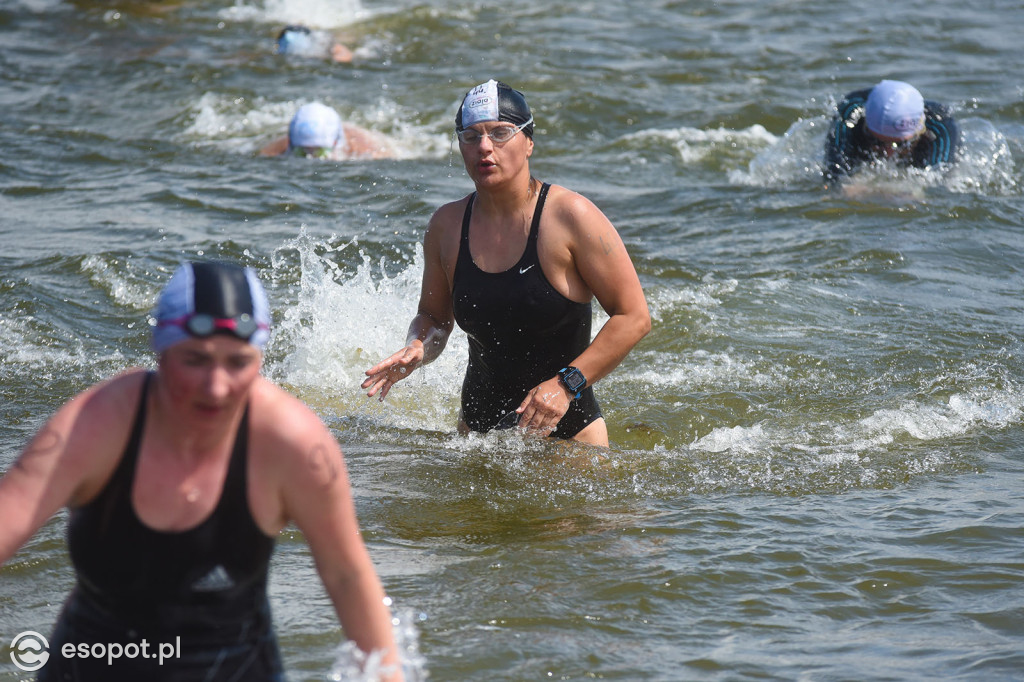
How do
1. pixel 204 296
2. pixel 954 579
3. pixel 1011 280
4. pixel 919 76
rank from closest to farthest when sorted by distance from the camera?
pixel 204 296 < pixel 954 579 < pixel 1011 280 < pixel 919 76

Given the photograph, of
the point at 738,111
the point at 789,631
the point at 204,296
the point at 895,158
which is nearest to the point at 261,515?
the point at 204,296

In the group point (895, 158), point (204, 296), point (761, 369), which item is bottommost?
point (761, 369)

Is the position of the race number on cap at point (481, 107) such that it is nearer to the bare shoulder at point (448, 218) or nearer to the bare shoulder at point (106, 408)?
the bare shoulder at point (448, 218)

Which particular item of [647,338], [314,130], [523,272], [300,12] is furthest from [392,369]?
[300,12]

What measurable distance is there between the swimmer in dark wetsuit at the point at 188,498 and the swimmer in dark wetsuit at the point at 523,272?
7.41ft

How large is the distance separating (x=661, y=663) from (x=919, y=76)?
1447 centimetres

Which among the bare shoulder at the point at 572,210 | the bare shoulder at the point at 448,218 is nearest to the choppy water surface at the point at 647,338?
the bare shoulder at the point at 448,218

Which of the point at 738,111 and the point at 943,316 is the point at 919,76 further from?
the point at 943,316

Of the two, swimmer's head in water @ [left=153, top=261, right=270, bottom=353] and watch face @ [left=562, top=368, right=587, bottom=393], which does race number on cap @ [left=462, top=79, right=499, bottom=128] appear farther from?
swimmer's head in water @ [left=153, top=261, right=270, bottom=353]

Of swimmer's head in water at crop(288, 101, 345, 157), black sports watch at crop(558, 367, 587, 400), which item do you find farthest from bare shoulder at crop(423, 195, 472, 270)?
swimmer's head in water at crop(288, 101, 345, 157)

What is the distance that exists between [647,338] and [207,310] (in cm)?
629

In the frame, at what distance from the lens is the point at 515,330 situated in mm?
5402

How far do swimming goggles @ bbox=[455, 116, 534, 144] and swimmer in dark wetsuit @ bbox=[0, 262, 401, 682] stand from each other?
8.10 feet

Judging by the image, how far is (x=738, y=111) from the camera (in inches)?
607
